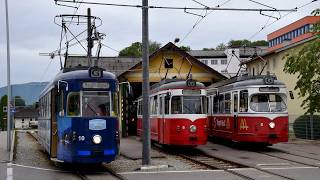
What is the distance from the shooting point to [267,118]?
78.5 feet

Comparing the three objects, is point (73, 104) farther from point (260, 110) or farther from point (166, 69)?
point (166, 69)

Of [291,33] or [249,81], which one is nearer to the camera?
[249,81]

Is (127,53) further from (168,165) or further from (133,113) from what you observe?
(168,165)

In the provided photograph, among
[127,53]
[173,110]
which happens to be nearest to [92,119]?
[173,110]

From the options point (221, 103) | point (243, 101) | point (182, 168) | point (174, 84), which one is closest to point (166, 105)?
point (174, 84)

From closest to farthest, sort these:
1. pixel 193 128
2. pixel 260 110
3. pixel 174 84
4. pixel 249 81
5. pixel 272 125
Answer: pixel 193 128, pixel 174 84, pixel 272 125, pixel 260 110, pixel 249 81

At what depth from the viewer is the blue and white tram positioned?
16422mm

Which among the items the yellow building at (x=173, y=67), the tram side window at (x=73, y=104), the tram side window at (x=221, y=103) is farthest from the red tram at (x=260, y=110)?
the yellow building at (x=173, y=67)

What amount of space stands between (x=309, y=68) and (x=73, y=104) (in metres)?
16.5

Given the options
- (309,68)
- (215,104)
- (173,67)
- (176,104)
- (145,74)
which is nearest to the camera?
(145,74)

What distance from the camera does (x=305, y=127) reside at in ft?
110

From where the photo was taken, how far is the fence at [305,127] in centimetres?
3250

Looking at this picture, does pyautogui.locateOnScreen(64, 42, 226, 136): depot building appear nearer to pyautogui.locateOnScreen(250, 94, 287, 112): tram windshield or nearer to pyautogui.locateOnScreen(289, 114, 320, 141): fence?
pyautogui.locateOnScreen(289, 114, 320, 141): fence

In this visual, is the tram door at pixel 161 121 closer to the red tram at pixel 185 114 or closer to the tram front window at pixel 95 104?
the red tram at pixel 185 114
